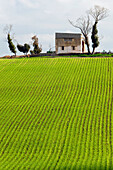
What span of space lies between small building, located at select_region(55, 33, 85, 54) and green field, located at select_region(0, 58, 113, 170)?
28.2 metres

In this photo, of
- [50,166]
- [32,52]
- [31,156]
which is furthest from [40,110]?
[32,52]

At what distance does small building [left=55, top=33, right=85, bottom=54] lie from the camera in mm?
98438

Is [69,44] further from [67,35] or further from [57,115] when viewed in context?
[57,115]

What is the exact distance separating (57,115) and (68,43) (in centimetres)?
5661

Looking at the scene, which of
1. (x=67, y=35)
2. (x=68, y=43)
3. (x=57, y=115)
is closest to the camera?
(x=57, y=115)

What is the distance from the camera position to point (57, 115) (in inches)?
1762

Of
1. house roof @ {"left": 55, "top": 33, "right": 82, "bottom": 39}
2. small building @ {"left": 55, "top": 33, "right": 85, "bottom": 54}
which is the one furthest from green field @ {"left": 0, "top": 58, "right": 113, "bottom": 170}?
house roof @ {"left": 55, "top": 33, "right": 82, "bottom": 39}

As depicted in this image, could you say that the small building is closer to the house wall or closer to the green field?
the house wall

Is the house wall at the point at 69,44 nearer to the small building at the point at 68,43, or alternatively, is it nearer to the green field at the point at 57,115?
the small building at the point at 68,43

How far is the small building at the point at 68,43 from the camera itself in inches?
3875

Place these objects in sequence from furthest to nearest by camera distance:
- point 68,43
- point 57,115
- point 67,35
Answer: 1. point 67,35
2. point 68,43
3. point 57,115

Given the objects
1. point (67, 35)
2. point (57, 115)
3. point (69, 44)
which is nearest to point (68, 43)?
point (69, 44)

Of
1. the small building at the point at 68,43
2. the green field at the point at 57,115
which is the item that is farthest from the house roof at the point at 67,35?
the green field at the point at 57,115

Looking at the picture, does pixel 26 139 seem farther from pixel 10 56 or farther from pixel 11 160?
pixel 10 56
